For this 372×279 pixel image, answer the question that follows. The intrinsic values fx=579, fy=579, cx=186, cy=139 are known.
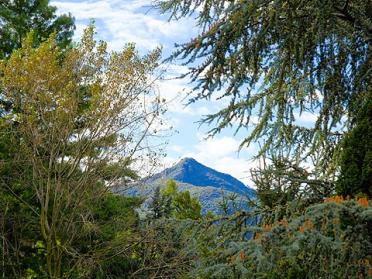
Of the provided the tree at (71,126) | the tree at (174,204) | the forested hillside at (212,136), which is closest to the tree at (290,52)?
the forested hillside at (212,136)

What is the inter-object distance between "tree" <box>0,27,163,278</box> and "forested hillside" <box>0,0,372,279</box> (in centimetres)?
4

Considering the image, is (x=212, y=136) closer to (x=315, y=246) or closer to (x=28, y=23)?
(x=315, y=246)

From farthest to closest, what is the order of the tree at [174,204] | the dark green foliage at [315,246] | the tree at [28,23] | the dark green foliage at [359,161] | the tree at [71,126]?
1. the tree at [28,23]
2. the tree at [174,204]
3. the tree at [71,126]
4. the dark green foliage at [359,161]
5. the dark green foliage at [315,246]

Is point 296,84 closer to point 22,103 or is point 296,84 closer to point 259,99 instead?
point 259,99

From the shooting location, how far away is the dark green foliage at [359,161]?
509cm

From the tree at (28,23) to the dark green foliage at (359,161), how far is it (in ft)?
48.3

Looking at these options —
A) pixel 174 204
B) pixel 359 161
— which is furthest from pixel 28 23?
pixel 359 161

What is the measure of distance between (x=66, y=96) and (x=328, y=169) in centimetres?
682

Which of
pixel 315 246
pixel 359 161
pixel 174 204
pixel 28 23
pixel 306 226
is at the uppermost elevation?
pixel 28 23

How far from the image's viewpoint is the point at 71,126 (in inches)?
512

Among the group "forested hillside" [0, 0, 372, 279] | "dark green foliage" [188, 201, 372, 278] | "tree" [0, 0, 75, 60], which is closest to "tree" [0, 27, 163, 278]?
"forested hillside" [0, 0, 372, 279]

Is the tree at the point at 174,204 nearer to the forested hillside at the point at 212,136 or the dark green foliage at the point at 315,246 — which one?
the forested hillside at the point at 212,136

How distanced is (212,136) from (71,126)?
582 cm

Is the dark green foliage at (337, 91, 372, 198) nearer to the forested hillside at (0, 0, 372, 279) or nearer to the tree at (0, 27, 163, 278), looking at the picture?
the forested hillside at (0, 0, 372, 279)
